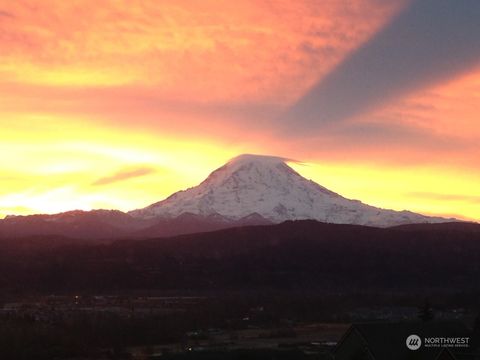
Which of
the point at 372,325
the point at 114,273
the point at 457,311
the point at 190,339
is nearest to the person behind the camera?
the point at 372,325

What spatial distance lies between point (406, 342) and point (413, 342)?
298 mm

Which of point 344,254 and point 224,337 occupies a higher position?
point 344,254

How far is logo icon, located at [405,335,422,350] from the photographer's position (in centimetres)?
3622

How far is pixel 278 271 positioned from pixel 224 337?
2491 inches

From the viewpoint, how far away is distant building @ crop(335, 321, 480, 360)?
119ft

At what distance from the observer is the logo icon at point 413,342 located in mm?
36219

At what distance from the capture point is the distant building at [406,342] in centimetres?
3619

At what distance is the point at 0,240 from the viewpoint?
151875 mm

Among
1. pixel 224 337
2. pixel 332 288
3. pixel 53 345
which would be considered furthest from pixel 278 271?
pixel 53 345

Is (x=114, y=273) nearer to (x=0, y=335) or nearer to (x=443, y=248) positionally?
(x=443, y=248)

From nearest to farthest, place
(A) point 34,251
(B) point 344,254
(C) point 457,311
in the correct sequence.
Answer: (C) point 457,311
(A) point 34,251
(B) point 344,254

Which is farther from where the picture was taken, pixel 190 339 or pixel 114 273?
pixel 114 273

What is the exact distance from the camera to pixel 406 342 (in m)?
36.4

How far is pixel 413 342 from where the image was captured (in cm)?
3647
